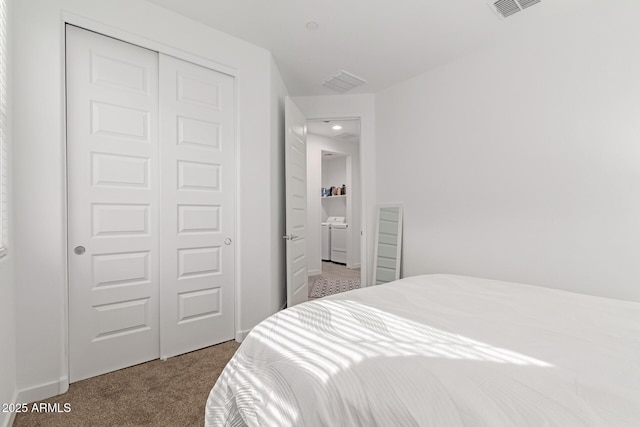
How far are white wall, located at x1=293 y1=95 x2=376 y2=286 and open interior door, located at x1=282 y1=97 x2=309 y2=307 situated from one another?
460 millimetres

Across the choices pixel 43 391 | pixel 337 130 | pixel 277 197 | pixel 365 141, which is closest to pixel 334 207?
pixel 337 130

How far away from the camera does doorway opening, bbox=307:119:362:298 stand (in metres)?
4.94

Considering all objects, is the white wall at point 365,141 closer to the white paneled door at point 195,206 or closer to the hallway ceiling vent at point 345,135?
the white paneled door at point 195,206

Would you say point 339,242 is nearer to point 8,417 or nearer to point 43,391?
point 43,391

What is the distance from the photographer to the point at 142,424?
145cm

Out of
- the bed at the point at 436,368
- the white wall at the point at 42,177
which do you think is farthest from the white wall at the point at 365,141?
the bed at the point at 436,368

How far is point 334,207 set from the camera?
6918mm

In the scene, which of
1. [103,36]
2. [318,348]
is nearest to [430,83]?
[103,36]

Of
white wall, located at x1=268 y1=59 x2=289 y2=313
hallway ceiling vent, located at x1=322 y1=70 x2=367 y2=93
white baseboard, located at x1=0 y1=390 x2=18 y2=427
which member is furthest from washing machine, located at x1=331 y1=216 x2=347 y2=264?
white baseboard, located at x1=0 y1=390 x2=18 y2=427

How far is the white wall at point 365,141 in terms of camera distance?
3.60m

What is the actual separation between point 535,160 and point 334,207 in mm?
4814

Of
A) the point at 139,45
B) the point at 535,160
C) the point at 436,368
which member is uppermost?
the point at 139,45

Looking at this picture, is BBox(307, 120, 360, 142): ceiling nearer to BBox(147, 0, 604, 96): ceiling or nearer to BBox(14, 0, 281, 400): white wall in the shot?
BBox(147, 0, 604, 96): ceiling

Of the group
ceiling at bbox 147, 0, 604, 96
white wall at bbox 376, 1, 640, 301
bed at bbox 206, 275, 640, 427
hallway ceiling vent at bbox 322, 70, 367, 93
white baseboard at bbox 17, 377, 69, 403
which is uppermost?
ceiling at bbox 147, 0, 604, 96
